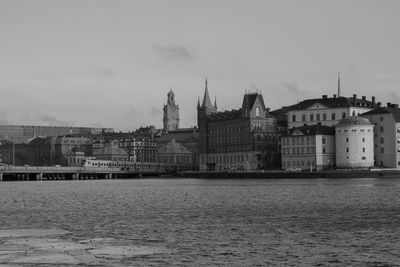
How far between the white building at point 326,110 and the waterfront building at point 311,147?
8.30 m

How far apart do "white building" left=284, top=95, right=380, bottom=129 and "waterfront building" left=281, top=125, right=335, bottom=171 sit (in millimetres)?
8298

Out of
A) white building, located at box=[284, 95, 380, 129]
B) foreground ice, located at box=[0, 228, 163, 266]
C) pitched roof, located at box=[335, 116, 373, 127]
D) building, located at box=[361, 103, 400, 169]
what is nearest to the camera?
foreground ice, located at box=[0, 228, 163, 266]

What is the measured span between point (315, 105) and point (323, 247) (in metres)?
153

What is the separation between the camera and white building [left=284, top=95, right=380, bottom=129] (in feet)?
606

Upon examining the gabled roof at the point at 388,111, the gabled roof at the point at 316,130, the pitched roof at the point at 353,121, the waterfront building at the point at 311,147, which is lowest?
the waterfront building at the point at 311,147

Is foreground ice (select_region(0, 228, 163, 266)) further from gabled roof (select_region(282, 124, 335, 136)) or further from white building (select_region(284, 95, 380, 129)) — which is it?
white building (select_region(284, 95, 380, 129))

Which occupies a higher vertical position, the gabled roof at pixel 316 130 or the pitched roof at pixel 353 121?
the pitched roof at pixel 353 121

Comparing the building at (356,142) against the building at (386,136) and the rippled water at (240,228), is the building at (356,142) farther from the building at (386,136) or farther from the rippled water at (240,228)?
the rippled water at (240,228)

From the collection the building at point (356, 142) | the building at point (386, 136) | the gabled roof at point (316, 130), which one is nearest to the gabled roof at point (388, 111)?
the building at point (386, 136)

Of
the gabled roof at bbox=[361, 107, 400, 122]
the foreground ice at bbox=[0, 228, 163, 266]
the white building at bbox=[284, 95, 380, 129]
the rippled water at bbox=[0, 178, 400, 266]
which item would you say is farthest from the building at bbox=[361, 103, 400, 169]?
the foreground ice at bbox=[0, 228, 163, 266]

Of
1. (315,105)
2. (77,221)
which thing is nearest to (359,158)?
(315,105)

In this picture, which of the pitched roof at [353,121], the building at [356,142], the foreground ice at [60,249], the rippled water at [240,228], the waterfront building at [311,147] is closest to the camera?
the foreground ice at [60,249]

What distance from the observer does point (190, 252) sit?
123ft

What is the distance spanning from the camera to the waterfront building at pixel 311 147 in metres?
175
